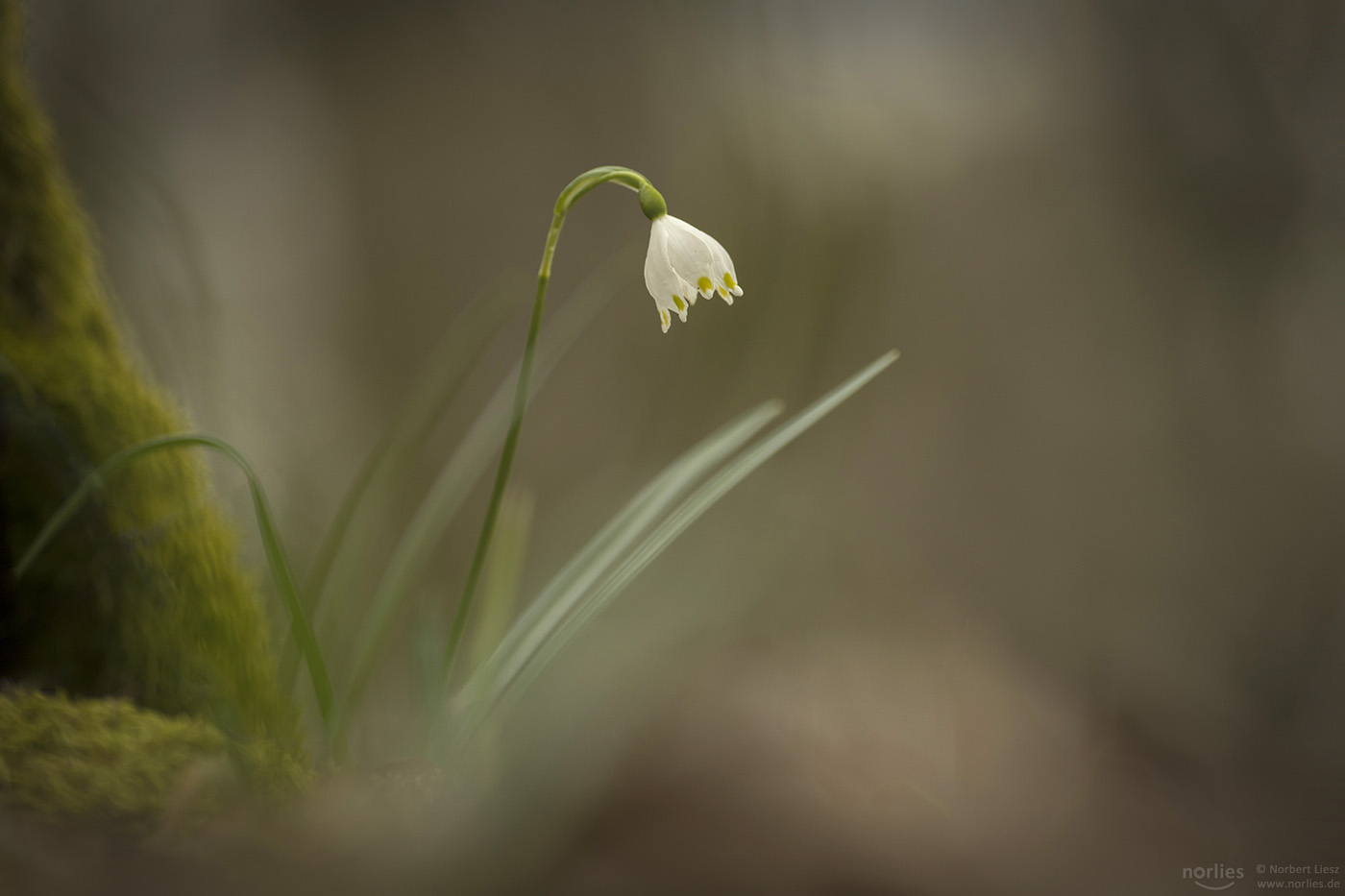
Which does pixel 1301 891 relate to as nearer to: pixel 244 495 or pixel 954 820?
pixel 954 820

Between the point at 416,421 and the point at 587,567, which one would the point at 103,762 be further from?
the point at 416,421

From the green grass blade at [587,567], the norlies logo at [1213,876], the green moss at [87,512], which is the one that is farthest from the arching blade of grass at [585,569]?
the norlies logo at [1213,876]

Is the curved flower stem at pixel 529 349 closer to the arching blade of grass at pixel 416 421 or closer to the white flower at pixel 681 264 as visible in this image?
the white flower at pixel 681 264

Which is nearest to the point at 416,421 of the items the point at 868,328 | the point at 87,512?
the point at 87,512

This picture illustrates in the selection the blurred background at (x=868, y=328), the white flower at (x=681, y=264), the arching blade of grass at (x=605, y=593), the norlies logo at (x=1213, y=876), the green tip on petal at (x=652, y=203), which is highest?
the blurred background at (x=868, y=328)

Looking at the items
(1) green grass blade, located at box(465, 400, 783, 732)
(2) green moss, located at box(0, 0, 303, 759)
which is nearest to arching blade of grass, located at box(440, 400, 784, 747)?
(1) green grass blade, located at box(465, 400, 783, 732)
